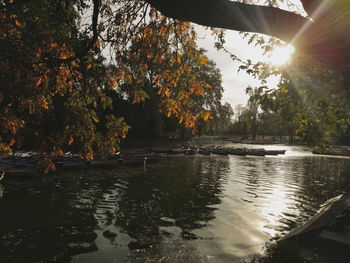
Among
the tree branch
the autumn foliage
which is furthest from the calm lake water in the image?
the tree branch

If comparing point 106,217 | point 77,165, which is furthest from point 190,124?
point 77,165

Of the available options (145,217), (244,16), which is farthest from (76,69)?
(145,217)

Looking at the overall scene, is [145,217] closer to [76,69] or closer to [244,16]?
[76,69]

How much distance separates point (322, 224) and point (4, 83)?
30.3 ft

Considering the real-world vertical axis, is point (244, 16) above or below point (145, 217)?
above

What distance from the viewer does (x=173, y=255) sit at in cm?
699

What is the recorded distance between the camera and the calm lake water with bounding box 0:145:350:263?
7.22 metres

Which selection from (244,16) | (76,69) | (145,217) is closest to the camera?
(244,16)

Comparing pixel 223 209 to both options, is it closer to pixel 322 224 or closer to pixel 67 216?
pixel 322 224

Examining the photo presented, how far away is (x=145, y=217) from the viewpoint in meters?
10.1

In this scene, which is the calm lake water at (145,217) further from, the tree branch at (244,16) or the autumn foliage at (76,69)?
the tree branch at (244,16)

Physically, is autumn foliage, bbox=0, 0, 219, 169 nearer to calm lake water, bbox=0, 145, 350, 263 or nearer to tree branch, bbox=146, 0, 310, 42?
tree branch, bbox=146, 0, 310, 42

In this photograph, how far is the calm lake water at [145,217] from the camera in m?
7.22

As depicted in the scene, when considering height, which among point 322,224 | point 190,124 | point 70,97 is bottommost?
point 322,224
